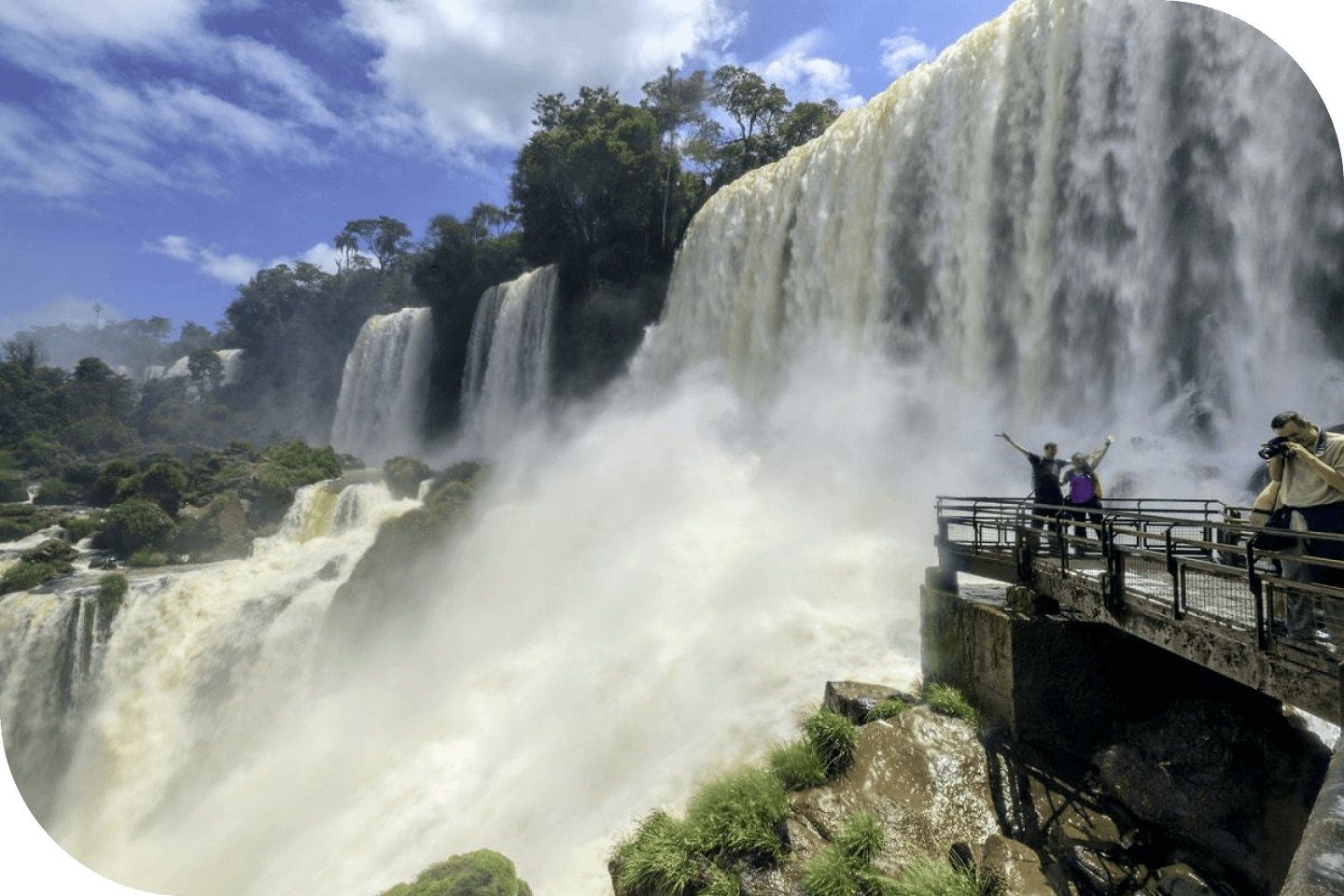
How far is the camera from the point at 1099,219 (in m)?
14.2

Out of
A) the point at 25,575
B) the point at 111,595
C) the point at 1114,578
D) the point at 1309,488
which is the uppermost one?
the point at 1309,488

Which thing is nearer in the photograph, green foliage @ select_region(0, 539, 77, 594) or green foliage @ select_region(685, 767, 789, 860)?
green foliage @ select_region(685, 767, 789, 860)

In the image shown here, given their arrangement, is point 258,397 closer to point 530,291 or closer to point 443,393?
point 443,393

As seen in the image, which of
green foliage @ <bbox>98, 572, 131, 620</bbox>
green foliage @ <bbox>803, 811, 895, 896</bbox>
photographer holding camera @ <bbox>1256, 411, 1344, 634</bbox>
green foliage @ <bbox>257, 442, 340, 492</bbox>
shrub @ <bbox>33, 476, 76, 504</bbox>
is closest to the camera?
photographer holding camera @ <bbox>1256, 411, 1344, 634</bbox>

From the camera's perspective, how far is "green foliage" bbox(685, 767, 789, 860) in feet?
20.2

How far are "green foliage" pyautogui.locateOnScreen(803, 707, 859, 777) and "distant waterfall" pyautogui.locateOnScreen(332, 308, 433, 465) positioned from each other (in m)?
38.7

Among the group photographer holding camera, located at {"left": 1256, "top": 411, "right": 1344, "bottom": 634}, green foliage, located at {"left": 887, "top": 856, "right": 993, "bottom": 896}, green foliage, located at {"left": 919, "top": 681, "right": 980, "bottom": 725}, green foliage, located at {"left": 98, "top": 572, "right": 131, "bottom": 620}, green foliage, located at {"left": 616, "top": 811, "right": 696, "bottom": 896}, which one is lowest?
green foliage, located at {"left": 616, "top": 811, "right": 696, "bottom": 896}

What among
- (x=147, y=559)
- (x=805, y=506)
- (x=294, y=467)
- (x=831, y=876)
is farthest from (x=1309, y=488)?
(x=294, y=467)

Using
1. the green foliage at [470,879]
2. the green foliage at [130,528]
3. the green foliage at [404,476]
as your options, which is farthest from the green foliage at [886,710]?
the green foliage at [130,528]

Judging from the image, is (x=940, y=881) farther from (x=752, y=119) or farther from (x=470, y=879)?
(x=752, y=119)

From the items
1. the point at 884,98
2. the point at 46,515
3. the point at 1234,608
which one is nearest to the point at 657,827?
the point at 1234,608

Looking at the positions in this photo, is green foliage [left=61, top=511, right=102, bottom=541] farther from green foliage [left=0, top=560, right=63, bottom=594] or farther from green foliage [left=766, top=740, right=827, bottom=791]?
green foliage [left=766, top=740, right=827, bottom=791]

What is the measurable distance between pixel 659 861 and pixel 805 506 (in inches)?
439

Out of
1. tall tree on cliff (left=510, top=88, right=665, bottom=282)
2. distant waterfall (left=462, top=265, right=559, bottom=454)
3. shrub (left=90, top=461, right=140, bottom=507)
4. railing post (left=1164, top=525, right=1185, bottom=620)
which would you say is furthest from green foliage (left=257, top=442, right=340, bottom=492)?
railing post (left=1164, top=525, right=1185, bottom=620)
